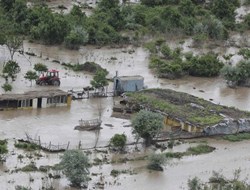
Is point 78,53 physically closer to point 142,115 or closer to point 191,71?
point 191,71

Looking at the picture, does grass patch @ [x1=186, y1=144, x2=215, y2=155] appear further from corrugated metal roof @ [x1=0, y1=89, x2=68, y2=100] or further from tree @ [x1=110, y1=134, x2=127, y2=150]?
corrugated metal roof @ [x1=0, y1=89, x2=68, y2=100]

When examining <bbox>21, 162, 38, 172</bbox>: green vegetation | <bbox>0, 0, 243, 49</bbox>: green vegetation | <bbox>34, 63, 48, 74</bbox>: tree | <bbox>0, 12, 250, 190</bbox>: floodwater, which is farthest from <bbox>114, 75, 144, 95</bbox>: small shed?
<bbox>21, 162, 38, 172</bbox>: green vegetation

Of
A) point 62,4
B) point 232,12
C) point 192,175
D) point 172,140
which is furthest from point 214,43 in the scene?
point 192,175

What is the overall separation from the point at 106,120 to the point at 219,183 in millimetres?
7193

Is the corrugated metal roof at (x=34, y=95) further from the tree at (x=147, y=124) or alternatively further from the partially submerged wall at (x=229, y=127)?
the partially submerged wall at (x=229, y=127)

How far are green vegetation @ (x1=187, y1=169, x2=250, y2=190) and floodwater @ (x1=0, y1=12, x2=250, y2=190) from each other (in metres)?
0.51

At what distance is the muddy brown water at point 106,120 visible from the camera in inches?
1122

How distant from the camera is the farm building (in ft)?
111

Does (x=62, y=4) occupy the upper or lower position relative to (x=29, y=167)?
upper

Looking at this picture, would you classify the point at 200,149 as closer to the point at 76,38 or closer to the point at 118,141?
the point at 118,141

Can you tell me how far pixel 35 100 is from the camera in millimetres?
34469

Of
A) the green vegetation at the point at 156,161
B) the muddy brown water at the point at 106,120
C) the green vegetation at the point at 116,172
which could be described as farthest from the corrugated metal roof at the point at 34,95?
the green vegetation at the point at 156,161

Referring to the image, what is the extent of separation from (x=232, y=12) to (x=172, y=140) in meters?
24.2

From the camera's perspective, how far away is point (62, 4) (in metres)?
55.6
